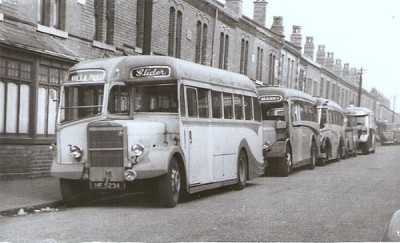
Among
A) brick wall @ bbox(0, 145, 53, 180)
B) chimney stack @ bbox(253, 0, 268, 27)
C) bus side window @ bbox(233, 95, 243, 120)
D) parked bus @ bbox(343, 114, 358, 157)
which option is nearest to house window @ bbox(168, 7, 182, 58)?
brick wall @ bbox(0, 145, 53, 180)

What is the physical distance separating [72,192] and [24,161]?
4616 mm

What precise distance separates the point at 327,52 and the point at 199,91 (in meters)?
63.0

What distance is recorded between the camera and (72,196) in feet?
39.0

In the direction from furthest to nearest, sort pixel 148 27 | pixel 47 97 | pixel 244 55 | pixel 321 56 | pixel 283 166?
pixel 321 56 < pixel 244 55 < pixel 283 166 < pixel 47 97 < pixel 148 27

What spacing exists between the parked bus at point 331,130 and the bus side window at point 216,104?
13.2 meters

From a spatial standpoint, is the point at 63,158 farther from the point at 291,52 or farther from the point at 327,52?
the point at 327,52

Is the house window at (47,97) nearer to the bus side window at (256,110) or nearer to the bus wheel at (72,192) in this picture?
the bus wheel at (72,192)

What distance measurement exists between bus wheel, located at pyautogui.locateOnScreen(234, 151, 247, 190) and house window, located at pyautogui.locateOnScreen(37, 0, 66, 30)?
642cm

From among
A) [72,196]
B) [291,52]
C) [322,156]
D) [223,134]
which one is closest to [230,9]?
[322,156]

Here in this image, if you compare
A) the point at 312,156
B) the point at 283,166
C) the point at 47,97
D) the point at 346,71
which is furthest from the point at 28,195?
the point at 346,71

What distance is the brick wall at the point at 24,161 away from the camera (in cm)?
1531

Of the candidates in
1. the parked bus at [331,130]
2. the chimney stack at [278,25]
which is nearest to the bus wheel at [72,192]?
the parked bus at [331,130]

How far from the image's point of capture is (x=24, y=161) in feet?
52.6

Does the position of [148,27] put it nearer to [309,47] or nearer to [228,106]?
[228,106]
